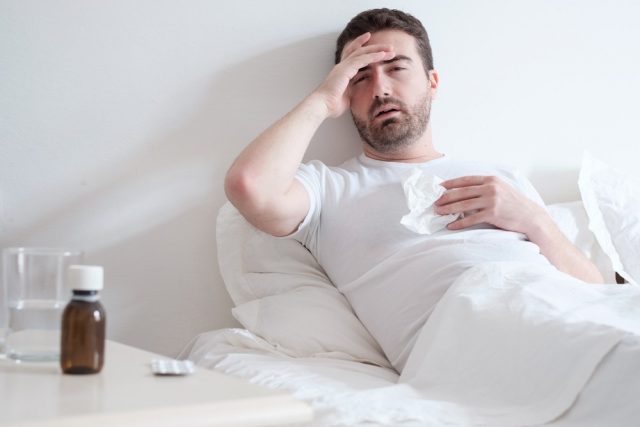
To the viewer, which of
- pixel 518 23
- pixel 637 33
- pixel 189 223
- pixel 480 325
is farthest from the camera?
pixel 637 33

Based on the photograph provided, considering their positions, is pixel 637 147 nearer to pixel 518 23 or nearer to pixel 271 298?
pixel 518 23

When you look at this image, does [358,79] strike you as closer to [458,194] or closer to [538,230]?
[458,194]

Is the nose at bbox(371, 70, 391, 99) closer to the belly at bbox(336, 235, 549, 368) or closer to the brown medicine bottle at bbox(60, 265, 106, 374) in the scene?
the belly at bbox(336, 235, 549, 368)

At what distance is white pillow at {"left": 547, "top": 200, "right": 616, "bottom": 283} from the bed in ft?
0.48

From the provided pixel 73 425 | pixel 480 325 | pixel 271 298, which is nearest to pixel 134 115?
pixel 271 298

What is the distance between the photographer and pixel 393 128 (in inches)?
68.5

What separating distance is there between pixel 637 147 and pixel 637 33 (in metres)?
0.33

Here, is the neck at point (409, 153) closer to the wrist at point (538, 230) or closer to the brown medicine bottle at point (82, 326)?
the wrist at point (538, 230)

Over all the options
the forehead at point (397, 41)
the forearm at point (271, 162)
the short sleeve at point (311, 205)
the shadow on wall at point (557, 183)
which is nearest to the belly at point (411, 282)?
the short sleeve at point (311, 205)

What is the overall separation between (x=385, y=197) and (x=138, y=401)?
3.38 feet

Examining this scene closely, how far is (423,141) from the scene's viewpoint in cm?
183

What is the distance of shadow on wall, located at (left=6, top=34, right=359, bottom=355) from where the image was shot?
154 centimetres

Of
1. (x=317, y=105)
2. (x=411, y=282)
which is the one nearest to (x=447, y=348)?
(x=411, y=282)

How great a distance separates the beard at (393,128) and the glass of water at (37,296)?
980 mm
